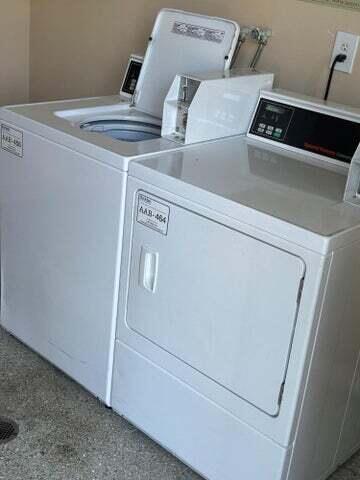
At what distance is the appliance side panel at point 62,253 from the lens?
6.87ft

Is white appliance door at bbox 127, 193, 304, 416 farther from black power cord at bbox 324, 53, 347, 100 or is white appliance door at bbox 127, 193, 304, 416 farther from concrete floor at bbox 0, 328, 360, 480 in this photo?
black power cord at bbox 324, 53, 347, 100

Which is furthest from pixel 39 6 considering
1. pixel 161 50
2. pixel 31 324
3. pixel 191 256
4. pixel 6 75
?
pixel 191 256

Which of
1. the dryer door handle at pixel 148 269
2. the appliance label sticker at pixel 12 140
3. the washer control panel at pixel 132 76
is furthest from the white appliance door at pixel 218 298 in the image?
the washer control panel at pixel 132 76

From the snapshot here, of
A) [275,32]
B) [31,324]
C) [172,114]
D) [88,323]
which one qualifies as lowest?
[31,324]

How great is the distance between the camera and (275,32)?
245 cm

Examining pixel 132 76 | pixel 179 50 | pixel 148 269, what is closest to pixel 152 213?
pixel 148 269

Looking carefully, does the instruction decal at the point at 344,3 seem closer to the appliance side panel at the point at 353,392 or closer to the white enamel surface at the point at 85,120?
the white enamel surface at the point at 85,120

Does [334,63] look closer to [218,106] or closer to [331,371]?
[218,106]

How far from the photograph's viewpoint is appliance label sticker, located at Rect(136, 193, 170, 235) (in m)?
1.88

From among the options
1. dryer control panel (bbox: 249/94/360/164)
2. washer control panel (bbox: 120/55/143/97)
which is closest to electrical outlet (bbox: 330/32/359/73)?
dryer control panel (bbox: 249/94/360/164)

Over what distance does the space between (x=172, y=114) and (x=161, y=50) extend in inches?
20.7

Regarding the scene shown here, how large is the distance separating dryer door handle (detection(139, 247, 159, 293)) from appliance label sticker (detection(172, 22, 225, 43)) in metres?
0.95

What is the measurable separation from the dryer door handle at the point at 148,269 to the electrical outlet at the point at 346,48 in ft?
3.18

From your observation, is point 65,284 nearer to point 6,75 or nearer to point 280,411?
point 280,411
